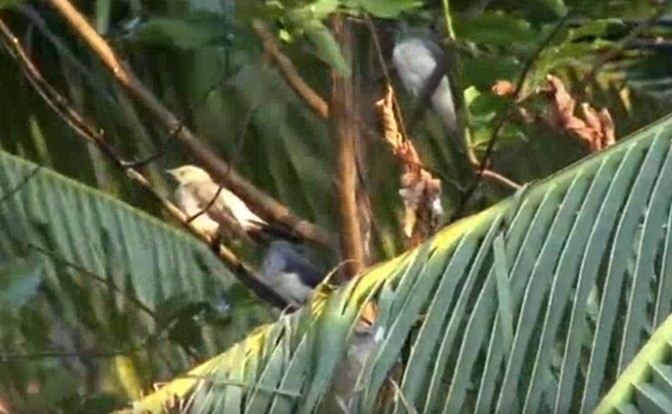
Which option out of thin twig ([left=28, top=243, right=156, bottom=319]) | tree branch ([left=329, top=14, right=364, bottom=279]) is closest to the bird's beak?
thin twig ([left=28, top=243, right=156, bottom=319])

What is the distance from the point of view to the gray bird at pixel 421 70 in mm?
2749

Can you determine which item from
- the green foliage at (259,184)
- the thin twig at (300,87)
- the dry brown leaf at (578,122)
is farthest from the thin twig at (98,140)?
the dry brown leaf at (578,122)

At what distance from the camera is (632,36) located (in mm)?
1941

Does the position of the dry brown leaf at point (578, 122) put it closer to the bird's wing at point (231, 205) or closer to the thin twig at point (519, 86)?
the thin twig at point (519, 86)

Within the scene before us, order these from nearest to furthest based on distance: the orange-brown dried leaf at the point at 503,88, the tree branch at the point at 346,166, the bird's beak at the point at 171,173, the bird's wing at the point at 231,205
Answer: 1. the orange-brown dried leaf at the point at 503,88
2. the tree branch at the point at 346,166
3. the bird's wing at the point at 231,205
4. the bird's beak at the point at 171,173

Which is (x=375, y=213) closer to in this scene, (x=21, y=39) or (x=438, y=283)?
(x=21, y=39)

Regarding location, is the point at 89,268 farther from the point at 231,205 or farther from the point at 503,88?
the point at 503,88

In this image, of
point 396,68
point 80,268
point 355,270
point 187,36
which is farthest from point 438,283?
point 396,68

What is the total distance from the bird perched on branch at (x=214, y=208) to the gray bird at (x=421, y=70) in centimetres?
38

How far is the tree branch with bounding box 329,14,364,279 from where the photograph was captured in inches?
88.4

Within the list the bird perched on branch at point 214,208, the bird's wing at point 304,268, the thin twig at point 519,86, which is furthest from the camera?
the bird's wing at point 304,268

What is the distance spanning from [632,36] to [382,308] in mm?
573

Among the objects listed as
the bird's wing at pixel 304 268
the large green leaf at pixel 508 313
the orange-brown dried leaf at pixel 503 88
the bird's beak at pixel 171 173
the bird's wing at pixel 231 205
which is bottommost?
the bird's wing at pixel 304 268

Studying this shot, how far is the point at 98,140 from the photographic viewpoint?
207cm
